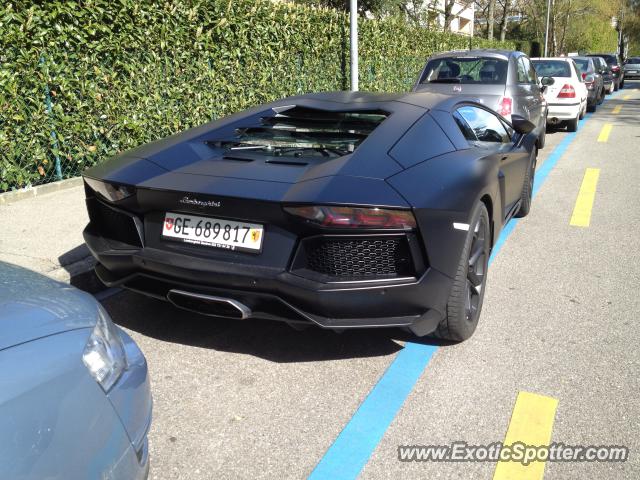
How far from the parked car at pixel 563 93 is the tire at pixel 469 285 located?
10513 mm

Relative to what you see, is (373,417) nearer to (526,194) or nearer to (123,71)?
(526,194)

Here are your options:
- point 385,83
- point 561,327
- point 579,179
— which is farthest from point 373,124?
point 385,83

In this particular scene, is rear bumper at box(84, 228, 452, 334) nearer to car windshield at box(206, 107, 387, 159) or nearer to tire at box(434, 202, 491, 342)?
tire at box(434, 202, 491, 342)

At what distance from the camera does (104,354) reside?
74.8 inches

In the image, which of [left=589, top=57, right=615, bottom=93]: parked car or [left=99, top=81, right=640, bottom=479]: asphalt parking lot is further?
[left=589, top=57, right=615, bottom=93]: parked car

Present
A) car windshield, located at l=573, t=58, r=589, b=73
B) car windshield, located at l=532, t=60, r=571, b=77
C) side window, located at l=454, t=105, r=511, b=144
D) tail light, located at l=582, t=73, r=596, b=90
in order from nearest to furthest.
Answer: side window, located at l=454, t=105, r=511, b=144, car windshield, located at l=532, t=60, r=571, b=77, tail light, located at l=582, t=73, r=596, b=90, car windshield, located at l=573, t=58, r=589, b=73

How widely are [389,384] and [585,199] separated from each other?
5089 mm

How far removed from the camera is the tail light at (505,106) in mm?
8406

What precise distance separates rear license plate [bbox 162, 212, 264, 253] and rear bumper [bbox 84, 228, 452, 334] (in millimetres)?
89

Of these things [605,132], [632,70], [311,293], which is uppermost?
[311,293]

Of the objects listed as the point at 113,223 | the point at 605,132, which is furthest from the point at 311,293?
the point at 605,132

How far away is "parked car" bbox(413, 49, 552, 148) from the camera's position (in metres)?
8.54

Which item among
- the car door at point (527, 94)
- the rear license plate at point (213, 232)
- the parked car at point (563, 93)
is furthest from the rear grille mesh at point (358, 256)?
the parked car at point (563, 93)

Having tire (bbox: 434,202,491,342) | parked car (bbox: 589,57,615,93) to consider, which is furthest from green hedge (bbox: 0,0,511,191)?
parked car (bbox: 589,57,615,93)
